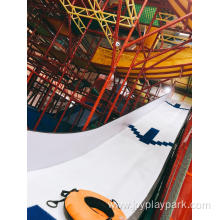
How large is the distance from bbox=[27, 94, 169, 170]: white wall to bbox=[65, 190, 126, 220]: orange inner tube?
3.38ft

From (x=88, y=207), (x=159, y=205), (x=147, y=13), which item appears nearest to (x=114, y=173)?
(x=159, y=205)

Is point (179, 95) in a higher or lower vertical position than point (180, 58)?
higher

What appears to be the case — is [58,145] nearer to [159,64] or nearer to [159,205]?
[159,205]

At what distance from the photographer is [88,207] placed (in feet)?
6.91

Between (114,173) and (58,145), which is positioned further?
(114,173)

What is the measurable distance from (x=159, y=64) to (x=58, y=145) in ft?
21.8

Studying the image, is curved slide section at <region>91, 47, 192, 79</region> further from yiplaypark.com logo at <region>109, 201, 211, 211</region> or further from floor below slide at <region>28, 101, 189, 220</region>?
yiplaypark.com logo at <region>109, 201, 211, 211</region>

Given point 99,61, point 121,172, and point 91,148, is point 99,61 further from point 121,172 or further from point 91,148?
point 121,172

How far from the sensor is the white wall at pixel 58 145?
9.20 ft

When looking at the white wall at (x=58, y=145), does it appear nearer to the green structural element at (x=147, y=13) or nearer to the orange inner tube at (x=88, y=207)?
the orange inner tube at (x=88, y=207)

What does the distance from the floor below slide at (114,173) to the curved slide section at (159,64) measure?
3.22 m
